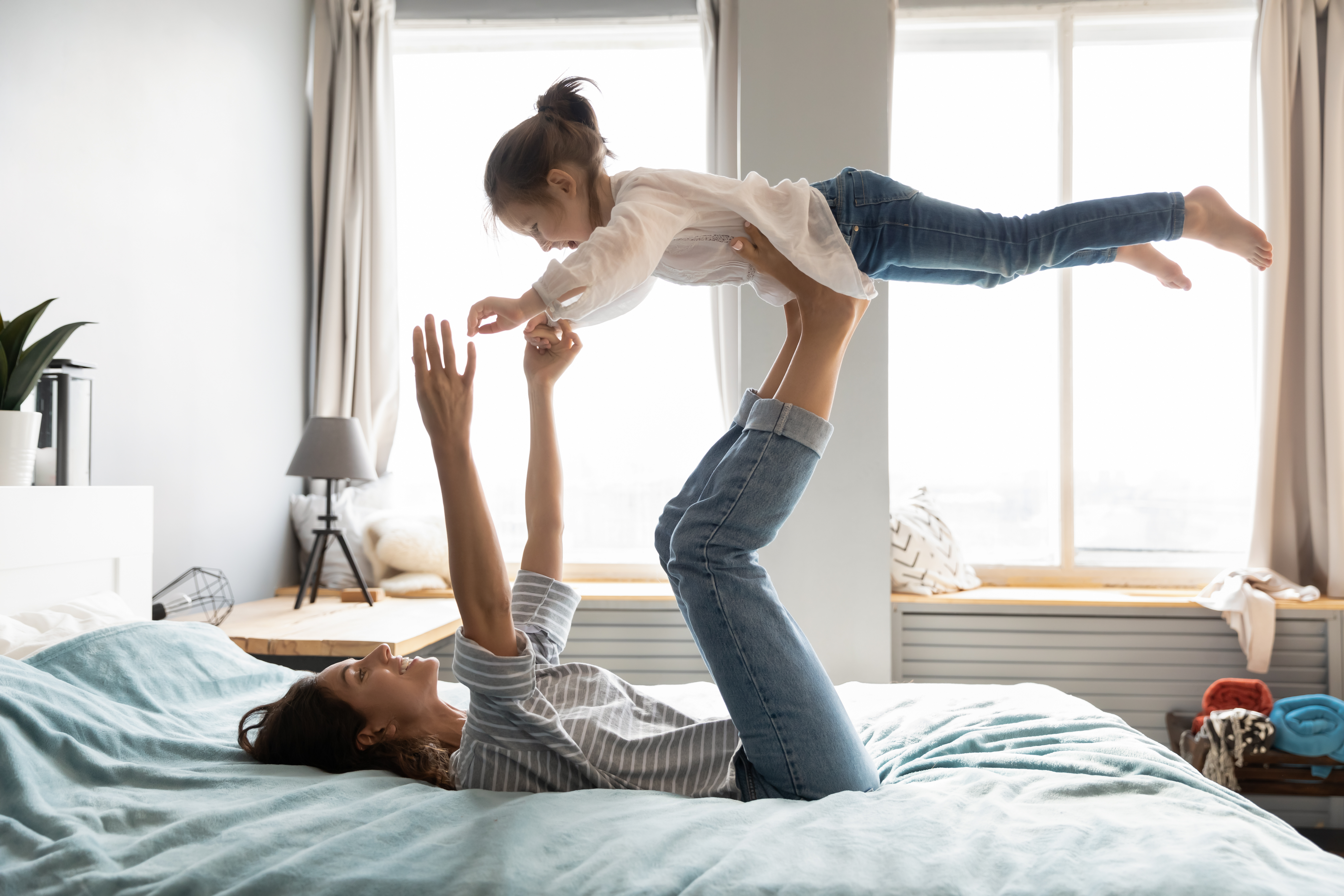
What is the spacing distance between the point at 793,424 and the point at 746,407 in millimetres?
132

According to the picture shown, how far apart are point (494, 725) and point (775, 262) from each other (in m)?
0.80

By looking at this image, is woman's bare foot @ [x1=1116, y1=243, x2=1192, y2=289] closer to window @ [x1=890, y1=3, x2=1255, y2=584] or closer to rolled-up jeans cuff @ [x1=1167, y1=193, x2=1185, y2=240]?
rolled-up jeans cuff @ [x1=1167, y1=193, x2=1185, y2=240]

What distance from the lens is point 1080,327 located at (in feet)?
11.2

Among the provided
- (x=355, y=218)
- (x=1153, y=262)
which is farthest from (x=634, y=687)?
(x=355, y=218)

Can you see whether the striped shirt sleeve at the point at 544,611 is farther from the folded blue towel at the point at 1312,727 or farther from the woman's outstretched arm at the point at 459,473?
the folded blue towel at the point at 1312,727

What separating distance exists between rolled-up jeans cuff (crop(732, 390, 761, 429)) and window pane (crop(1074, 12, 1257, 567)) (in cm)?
252

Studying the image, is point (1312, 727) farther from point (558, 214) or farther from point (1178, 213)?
point (558, 214)

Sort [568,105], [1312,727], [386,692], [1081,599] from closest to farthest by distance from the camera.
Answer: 1. [386,692]
2. [568,105]
3. [1312,727]
4. [1081,599]

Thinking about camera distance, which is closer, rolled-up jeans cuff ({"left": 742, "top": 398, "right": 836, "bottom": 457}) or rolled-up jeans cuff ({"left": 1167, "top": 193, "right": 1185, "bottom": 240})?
rolled-up jeans cuff ({"left": 742, "top": 398, "right": 836, "bottom": 457})

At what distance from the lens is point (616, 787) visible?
3.76 ft

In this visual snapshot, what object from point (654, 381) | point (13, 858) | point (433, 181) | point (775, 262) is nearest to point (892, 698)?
point (775, 262)

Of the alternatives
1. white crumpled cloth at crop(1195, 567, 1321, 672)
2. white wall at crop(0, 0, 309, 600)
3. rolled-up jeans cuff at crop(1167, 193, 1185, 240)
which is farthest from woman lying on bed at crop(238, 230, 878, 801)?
white crumpled cloth at crop(1195, 567, 1321, 672)

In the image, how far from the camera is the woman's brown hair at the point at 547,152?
4.72 feet

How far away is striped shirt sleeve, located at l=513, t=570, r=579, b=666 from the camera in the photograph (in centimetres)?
138
